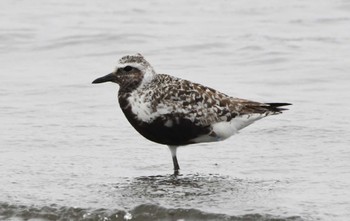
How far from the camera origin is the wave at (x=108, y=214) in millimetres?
8133

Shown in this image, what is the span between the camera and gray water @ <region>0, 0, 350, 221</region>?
869cm

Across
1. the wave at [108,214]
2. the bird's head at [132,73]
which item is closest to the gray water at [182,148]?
the wave at [108,214]

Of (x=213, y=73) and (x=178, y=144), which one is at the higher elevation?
(x=213, y=73)

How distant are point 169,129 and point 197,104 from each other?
43 cm

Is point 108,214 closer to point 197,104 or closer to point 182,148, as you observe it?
point 197,104

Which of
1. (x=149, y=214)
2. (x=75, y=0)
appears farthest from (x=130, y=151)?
(x=75, y=0)

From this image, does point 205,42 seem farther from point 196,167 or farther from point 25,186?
point 25,186

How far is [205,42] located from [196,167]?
772cm

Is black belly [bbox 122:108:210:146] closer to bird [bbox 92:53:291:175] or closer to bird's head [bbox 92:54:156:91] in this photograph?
bird [bbox 92:53:291:175]

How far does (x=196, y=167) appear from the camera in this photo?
10.1 m

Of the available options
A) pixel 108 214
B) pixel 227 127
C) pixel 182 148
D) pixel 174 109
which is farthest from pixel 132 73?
pixel 108 214

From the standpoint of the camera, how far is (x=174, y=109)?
953 centimetres

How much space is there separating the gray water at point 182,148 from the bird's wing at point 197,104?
57cm

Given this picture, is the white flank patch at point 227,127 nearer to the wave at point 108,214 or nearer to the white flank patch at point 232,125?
the white flank patch at point 232,125
